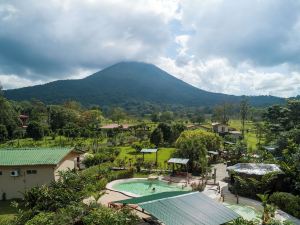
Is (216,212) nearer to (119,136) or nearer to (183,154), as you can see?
(183,154)

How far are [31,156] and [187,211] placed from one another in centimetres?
1379

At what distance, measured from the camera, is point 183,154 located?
33.1 meters

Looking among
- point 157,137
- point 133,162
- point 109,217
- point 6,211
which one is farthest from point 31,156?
point 157,137

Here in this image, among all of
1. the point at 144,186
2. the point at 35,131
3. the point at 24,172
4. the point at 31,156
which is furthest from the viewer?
the point at 35,131

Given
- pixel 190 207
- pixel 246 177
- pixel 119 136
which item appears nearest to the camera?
pixel 190 207

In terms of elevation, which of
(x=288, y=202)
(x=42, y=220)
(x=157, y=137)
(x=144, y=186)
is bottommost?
(x=144, y=186)

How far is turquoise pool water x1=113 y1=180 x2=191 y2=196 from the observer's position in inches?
1017

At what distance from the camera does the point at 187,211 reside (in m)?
12.4

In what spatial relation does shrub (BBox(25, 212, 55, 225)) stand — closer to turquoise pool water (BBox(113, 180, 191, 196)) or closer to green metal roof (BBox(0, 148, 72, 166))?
green metal roof (BBox(0, 148, 72, 166))

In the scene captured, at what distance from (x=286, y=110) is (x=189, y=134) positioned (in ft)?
90.1

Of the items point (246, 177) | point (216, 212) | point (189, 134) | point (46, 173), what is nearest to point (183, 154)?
point (189, 134)

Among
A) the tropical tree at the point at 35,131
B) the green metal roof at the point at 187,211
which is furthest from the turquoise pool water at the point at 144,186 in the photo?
the tropical tree at the point at 35,131

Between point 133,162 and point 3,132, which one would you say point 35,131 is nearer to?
point 3,132

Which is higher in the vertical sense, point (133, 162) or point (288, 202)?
point (288, 202)
